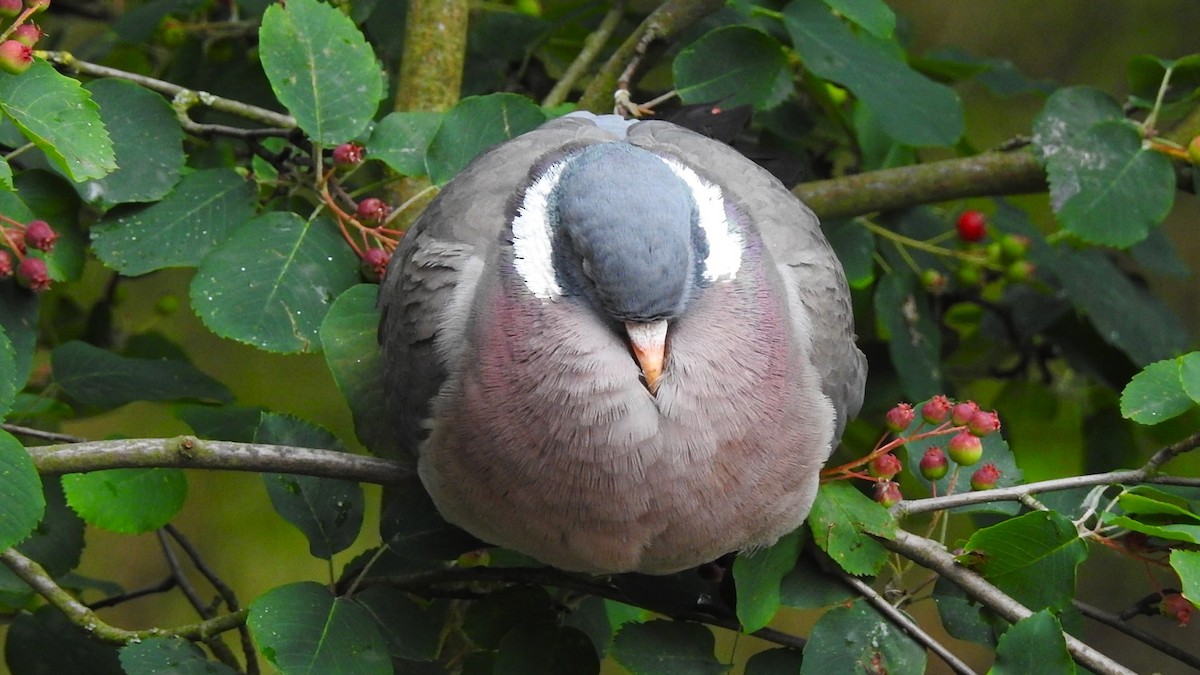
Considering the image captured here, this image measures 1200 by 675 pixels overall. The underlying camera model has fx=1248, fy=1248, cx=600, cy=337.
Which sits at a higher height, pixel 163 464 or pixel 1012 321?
pixel 163 464

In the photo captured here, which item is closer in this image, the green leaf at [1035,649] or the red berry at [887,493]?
the green leaf at [1035,649]

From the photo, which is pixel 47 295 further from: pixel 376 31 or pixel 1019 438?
pixel 1019 438

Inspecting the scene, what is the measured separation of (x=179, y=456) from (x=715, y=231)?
2.75 ft

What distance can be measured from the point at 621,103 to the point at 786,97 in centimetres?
37

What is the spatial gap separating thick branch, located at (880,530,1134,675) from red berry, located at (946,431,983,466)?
5.3 inches

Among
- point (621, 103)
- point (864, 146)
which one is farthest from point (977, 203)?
point (621, 103)

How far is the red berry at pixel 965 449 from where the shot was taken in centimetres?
188

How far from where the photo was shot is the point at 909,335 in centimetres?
269

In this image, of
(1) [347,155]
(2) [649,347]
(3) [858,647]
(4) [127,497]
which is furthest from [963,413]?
(4) [127,497]

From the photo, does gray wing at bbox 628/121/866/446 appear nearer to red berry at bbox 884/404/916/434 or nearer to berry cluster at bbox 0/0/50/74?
red berry at bbox 884/404/916/434

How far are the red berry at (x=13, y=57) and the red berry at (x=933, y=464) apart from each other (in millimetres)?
1414

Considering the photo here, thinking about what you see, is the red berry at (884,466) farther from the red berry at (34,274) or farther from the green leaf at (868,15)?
the red berry at (34,274)

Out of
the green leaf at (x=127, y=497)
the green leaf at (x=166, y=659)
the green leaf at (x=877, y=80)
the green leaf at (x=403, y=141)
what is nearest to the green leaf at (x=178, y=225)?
the green leaf at (x=403, y=141)

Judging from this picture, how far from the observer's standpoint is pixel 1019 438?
3271 mm
